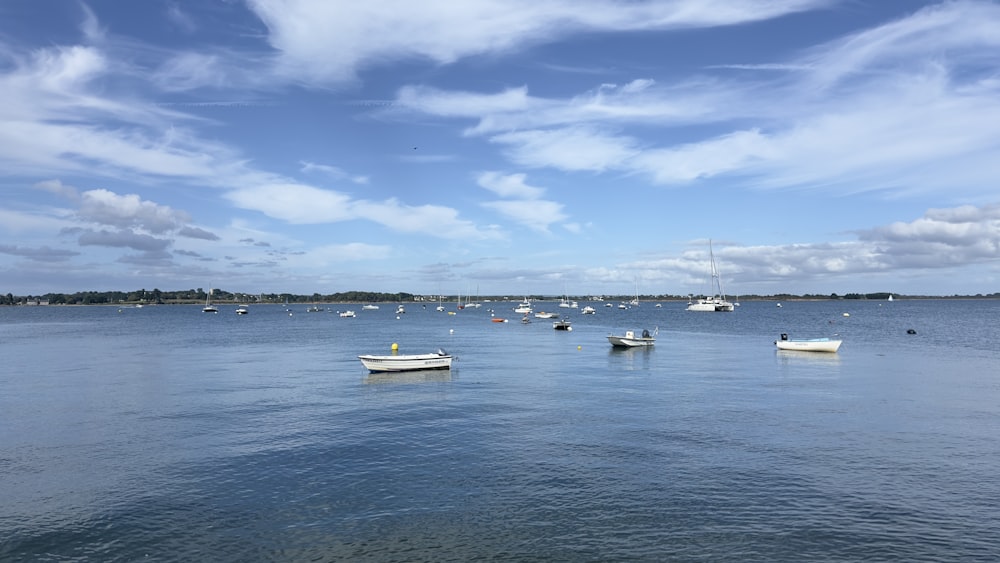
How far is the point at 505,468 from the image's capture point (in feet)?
85.1

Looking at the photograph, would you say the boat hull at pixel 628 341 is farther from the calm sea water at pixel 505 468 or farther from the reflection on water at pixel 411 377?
the reflection on water at pixel 411 377

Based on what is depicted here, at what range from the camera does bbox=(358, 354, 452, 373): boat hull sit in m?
57.2

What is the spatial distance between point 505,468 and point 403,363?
111 feet

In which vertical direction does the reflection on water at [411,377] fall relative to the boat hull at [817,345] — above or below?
below

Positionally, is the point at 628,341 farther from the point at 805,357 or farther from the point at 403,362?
the point at 403,362

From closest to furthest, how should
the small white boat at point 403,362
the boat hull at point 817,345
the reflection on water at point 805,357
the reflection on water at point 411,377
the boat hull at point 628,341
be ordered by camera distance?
the reflection on water at point 411,377 → the small white boat at point 403,362 → the reflection on water at point 805,357 → the boat hull at point 817,345 → the boat hull at point 628,341

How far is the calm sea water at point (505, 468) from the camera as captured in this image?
18.7m

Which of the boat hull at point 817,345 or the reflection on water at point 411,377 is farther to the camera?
the boat hull at point 817,345

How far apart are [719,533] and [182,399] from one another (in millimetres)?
38494

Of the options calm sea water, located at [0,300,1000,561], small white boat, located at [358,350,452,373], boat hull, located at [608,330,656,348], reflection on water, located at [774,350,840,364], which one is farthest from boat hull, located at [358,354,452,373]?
reflection on water, located at [774,350,840,364]

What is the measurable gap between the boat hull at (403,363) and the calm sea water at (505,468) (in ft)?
10.0

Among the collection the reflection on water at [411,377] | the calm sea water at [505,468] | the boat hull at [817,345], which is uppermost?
the boat hull at [817,345]

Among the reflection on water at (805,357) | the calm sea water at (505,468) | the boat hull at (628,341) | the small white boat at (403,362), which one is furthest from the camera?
the boat hull at (628,341)

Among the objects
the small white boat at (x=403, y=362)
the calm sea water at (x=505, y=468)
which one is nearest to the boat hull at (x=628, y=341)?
the calm sea water at (x=505, y=468)
